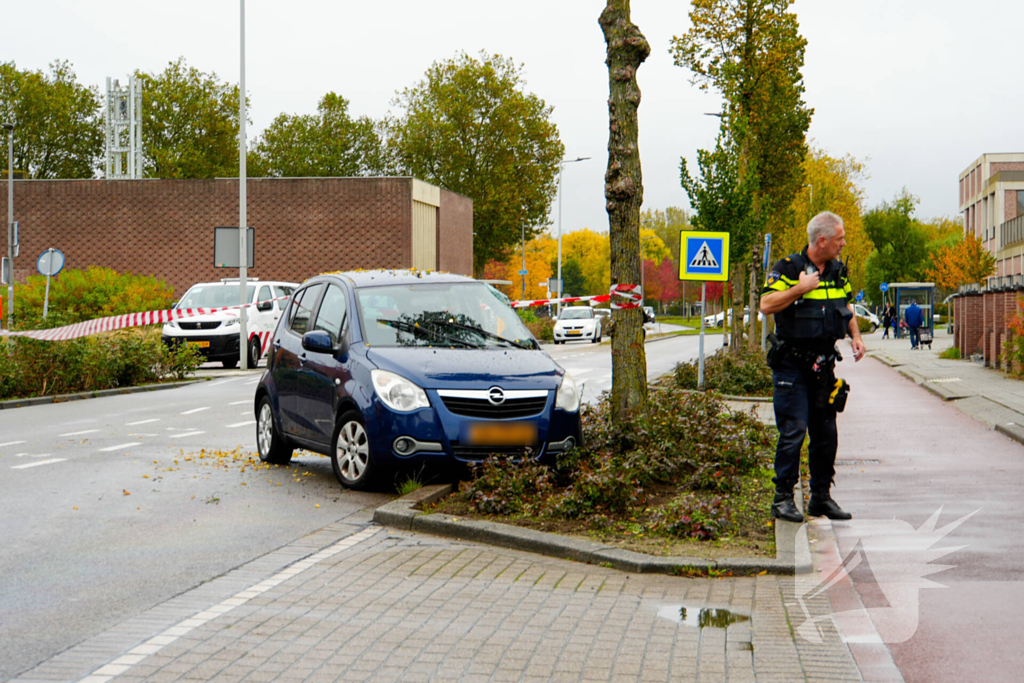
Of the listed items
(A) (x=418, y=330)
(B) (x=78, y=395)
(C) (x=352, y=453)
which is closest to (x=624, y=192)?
(A) (x=418, y=330)

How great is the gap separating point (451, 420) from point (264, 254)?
38614mm

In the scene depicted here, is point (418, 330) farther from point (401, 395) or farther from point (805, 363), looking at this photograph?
point (805, 363)

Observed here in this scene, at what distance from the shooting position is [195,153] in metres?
70.4

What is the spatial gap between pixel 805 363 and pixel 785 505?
0.89 m

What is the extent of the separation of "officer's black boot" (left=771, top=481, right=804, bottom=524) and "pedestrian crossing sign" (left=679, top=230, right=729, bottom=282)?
34.7ft

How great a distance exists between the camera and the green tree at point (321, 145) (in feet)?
250

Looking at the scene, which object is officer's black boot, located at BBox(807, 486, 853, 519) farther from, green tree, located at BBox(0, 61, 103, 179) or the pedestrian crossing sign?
green tree, located at BBox(0, 61, 103, 179)

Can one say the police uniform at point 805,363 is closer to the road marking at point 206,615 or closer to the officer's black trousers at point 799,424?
the officer's black trousers at point 799,424

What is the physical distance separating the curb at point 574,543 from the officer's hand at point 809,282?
144cm

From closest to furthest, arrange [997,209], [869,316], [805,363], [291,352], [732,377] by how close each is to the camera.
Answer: [805,363] < [291,352] < [732,377] < [869,316] < [997,209]

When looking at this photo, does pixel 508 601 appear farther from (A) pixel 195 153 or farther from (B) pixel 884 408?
(A) pixel 195 153

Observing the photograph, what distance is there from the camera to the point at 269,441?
10.0 meters

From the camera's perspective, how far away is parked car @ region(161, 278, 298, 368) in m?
25.4

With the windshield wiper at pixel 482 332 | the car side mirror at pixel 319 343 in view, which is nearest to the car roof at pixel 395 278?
the windshield wiper at pixel 482 332
